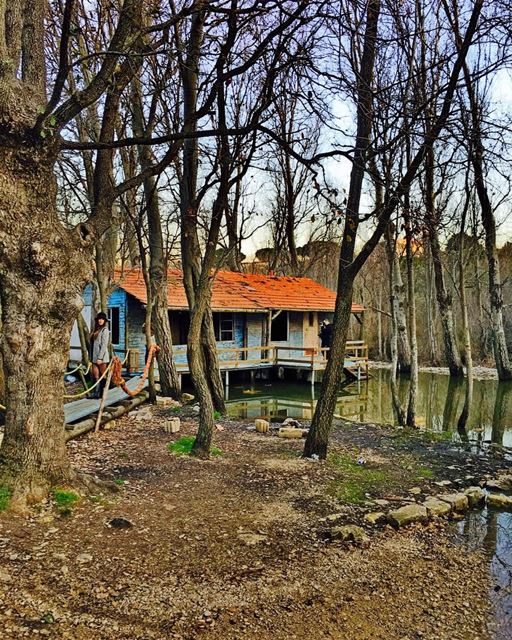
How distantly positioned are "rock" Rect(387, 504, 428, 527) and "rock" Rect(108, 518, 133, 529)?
265cm

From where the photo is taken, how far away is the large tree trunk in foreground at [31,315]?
453 cm

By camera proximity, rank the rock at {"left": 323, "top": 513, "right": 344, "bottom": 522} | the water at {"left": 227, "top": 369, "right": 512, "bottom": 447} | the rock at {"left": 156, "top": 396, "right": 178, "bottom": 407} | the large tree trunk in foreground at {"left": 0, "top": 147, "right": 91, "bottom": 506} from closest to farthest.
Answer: the large tree trunk in foreground at {"left": 0, "top": 147, "right": 91, "bottom": 506} < the rock at {"left": 323, "top": 513, "right": 344, "bottom": 522} < the rock at {"left": 156, "top": 396, "right": 178, "bottom": 407} < the water at {"left": 227, "top": 369, "right": 512, "bottom": 447}

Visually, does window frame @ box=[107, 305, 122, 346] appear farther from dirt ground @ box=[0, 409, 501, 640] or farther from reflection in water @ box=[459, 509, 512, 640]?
reflection in water @ box=[459, 509, 512, 640]

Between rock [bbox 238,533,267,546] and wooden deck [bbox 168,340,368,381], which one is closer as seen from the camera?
rock [bbox 238,533,267,546]

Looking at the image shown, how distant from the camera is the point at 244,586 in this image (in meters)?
3.67

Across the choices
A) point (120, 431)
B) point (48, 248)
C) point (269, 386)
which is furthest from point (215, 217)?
point (269, 386)

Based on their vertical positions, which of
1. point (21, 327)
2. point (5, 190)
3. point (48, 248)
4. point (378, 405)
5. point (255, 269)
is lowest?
point (378, 405)

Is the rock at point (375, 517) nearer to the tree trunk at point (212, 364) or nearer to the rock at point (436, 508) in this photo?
the rock at point (436, 508)

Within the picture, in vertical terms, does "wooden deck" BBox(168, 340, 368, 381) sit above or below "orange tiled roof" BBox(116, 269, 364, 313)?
below

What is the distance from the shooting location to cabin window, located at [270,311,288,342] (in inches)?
943

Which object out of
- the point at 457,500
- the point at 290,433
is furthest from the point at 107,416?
the point at 457,500

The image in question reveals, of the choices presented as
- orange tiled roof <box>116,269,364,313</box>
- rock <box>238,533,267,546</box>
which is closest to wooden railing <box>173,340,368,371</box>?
orange tiled roof <box>116,269,364,313</box>

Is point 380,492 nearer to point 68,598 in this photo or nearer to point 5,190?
point 68,598

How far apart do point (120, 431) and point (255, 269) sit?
1121 inches
